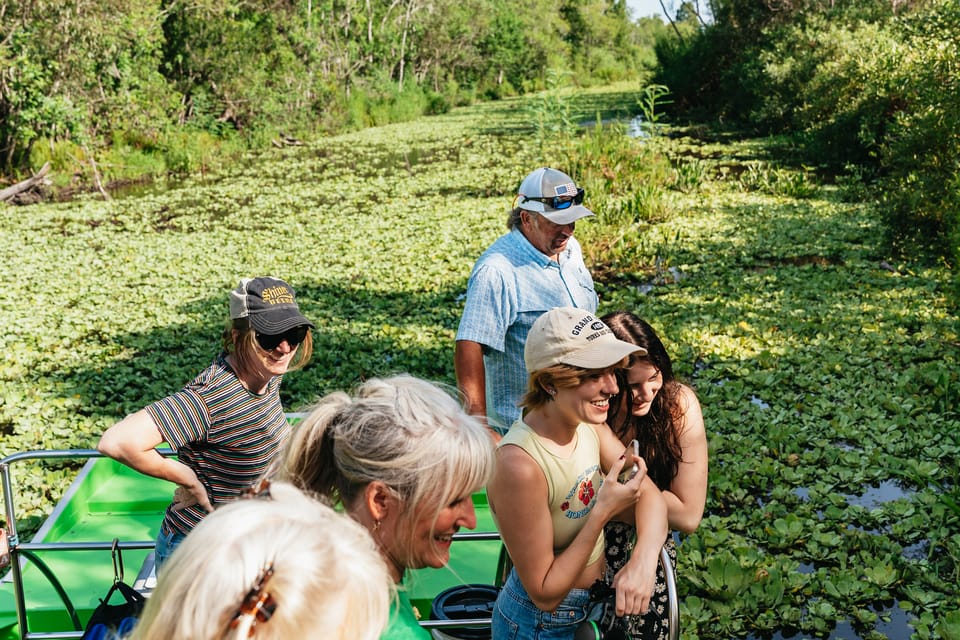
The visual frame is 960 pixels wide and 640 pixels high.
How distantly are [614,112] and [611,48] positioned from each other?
123ft

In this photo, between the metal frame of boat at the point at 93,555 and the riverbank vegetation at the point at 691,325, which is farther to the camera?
the riverbank vegetation at the point at 691,325

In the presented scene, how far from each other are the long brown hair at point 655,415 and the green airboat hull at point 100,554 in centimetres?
71

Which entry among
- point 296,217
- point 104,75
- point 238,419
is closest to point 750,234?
point 296,217

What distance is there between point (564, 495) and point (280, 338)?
104 centimetres

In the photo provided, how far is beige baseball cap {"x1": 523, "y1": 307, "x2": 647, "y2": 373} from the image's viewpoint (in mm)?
2312

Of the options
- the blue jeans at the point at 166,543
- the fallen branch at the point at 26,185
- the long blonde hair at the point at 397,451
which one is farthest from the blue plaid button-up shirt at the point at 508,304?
the fallen branch at the point at 26,185

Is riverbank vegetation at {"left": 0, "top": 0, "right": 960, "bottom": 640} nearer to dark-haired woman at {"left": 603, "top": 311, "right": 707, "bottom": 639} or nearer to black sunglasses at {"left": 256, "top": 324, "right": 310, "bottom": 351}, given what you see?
dark-haired woman at {"left": 603, "top": 311, "right": 707, "bottom": 639}

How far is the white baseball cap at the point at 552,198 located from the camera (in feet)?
11.2

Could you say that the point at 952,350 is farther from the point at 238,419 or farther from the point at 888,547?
the point at 238,419

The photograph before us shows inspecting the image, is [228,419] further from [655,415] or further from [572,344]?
[655,415]

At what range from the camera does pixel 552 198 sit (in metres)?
3.42

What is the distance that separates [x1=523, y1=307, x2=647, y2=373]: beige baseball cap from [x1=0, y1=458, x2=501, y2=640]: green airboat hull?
1021 mm

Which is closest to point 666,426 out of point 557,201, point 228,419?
point 557,201

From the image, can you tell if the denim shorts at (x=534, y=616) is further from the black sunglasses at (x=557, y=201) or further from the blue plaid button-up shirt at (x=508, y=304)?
the black sunglasses at (x=557, y=201)
